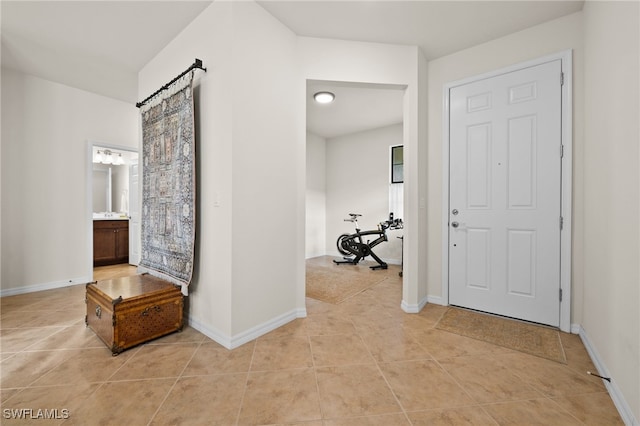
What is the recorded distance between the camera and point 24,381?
1.57 metres

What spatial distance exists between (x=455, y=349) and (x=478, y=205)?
1.41 metres

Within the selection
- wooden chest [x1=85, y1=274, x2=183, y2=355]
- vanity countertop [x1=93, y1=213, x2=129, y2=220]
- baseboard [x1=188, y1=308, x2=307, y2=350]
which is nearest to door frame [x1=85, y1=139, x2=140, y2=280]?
vanity countertop [x1=93, y1=213, x2=129, y2=220]

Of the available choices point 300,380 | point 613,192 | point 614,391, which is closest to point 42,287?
point 300,380

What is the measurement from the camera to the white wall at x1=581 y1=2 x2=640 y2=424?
1.30 metres

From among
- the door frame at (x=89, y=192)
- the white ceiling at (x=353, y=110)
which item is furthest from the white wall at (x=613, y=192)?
the door frame at (x=89, y=192)

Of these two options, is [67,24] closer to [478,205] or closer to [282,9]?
[282,9]

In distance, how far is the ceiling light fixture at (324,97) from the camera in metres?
3.76

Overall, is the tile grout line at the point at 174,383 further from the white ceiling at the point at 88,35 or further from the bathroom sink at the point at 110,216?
the bathroom sink at the point at 110,216

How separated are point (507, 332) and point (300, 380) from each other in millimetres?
1812

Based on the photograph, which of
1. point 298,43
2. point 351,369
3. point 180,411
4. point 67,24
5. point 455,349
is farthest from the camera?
point 298,43

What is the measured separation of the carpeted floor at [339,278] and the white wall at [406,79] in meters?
0.79

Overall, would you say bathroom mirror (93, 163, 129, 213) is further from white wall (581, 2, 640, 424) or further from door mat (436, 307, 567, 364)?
white wall (581, 2, 640, 424)

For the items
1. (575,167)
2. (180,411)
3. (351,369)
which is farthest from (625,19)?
(180,411)

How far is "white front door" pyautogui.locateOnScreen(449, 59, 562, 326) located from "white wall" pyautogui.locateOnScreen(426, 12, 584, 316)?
0.36ft
